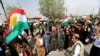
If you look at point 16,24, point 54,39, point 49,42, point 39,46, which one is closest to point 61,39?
point 54,39

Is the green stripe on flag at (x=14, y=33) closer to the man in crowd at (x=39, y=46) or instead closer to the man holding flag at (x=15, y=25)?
the man holding flag at (x=15, y=25)

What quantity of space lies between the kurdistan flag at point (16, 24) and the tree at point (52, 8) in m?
65.4

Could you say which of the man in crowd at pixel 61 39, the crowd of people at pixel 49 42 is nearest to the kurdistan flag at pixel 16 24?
the crowd of people at pixel 49 42

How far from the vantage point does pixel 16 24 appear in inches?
463

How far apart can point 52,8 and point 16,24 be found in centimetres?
6681

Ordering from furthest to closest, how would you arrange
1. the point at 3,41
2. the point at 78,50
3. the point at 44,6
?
the point at 44,6
the point at 3,41
the point at 78,50

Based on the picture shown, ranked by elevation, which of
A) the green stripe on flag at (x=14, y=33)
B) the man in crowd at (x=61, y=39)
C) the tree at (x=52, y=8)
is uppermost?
the green stripe on flag at (x=14, y=33)

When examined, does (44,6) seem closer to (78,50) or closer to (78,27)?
(78,27)

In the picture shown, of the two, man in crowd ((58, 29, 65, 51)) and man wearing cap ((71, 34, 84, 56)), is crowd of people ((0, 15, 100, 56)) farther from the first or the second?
man wearing cap ((71, 34, 84, 56))

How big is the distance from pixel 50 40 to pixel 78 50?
22.5 feet

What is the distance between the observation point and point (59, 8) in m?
80.7

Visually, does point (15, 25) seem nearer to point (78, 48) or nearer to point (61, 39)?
point (78, 48)

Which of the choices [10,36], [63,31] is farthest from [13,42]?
[63,31]

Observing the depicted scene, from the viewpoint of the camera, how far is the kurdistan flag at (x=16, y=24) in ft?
37.4
